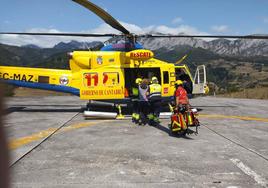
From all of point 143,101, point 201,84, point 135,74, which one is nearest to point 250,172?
point 143,101

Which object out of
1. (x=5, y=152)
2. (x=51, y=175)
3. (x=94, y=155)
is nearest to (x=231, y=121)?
(x=94, y=155)

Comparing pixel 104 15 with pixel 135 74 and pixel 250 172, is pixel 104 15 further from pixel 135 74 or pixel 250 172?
pixel 250 172

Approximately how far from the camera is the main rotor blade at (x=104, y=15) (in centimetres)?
863

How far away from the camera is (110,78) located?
1297 centimetres

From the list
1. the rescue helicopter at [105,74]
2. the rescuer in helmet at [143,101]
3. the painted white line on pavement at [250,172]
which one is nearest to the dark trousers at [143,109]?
the rescuer in helmet at [143,101]

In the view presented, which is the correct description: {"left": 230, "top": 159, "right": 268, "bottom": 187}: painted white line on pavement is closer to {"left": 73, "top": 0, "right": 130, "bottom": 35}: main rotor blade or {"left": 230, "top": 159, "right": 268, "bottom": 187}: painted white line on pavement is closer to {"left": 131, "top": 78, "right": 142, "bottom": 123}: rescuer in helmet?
{"left": 131, "top": 78, "right": 142, "bottom": 123}: rescuer in helmet

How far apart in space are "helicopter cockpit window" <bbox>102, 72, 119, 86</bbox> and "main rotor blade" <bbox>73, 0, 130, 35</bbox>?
1963mm

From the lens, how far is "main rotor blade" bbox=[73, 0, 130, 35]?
863cm

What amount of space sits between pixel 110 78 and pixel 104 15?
3.66 metres

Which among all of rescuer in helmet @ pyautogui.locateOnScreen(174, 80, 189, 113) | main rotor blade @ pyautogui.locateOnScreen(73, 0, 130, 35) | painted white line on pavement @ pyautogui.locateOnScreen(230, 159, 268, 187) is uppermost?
main rotor blade @ pyautogui.locateOnScreen(73, 0, 130, 35)

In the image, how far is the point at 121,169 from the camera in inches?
227

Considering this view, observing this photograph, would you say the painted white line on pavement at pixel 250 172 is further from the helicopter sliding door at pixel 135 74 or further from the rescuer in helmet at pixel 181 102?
the helicopter sliding door at pixel 135 74

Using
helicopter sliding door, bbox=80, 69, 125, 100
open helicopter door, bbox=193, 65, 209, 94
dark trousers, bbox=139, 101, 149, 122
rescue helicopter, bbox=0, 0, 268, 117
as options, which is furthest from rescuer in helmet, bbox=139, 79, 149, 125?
open helicopter door, bbox=193, 65, 209, 94

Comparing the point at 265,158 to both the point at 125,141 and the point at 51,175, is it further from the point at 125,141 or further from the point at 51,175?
the point at 51,175
